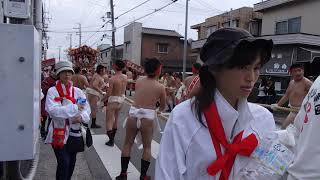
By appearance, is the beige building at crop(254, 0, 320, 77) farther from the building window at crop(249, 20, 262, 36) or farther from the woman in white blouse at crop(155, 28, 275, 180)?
the woman in white blouse at crop(155, 28, 275, 180)

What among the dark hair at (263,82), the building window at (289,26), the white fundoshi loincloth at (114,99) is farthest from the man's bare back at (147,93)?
the building window at (289,26)

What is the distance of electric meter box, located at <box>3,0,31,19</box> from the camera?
3342 mm

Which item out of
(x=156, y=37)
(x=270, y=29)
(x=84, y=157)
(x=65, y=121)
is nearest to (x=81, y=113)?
(x=65, y=121)

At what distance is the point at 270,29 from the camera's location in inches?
863

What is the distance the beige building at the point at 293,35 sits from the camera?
58.6 ft

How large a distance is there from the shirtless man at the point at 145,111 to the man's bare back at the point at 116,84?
7.45ft

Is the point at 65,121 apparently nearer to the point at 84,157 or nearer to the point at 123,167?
the point at 123,167

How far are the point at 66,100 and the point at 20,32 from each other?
1203 millimetres

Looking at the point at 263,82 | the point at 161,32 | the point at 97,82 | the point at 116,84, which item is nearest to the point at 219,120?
the point at 116,84

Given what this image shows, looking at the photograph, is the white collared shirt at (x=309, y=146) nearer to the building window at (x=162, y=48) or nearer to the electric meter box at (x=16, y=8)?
the electric meter box at (x=16, y=8)

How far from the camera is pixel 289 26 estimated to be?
20.4 metres

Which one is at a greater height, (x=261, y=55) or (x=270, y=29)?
(x=270, y=29)

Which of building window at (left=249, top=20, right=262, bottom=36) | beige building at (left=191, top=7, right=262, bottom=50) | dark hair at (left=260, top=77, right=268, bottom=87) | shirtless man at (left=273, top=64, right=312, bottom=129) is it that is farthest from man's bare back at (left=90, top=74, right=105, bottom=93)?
building window at (left=249, top=20, right=262, bottom=36)

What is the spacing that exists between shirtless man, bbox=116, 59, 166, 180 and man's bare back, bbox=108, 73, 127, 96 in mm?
2271
